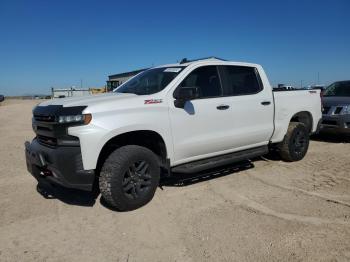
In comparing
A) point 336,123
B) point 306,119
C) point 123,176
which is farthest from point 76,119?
point 336,123

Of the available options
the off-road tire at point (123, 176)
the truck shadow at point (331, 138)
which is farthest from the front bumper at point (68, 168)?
the truck shadow at point (331, 138)

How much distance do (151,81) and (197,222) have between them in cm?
234

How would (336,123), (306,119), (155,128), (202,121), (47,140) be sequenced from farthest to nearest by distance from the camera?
1. (336,123)
2. (306,119)
3. (202,121)
4. (155,128)
5. (47,140)

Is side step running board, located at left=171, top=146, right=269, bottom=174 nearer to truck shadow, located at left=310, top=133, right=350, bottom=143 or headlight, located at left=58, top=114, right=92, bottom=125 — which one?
headlight, located at left=58, top=114, right=92, bottom=125

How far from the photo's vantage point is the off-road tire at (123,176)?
4.43m

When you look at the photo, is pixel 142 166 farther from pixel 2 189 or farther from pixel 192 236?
pixel 2 189

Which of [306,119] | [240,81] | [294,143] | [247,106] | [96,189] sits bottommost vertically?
[96,189]

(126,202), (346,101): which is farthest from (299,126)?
(126,202)

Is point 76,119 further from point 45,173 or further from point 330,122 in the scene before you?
point 330,122

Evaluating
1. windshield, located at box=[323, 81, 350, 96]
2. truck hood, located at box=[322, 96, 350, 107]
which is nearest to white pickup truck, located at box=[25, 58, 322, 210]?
truck hood, located at box=[322, 96, 350, 107]

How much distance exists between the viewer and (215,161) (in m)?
5.60

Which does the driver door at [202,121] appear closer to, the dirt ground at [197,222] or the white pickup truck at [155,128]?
the white pickup truck at [155,128]

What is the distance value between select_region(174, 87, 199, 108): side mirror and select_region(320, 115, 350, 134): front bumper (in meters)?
5.79

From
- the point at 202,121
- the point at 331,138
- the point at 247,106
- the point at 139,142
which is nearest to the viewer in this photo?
the point at 139,142
